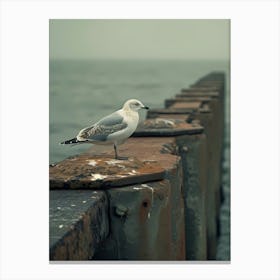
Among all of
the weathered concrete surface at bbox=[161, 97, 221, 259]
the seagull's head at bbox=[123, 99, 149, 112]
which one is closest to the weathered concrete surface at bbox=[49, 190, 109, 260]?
the seagull's head at bbox=[123, 99, 149, 112]

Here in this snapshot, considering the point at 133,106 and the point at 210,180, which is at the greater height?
the point at 133,106

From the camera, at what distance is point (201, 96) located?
871 cm

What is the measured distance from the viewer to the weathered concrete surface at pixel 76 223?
3.03 m

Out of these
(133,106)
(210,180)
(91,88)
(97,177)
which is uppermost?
(91,88)

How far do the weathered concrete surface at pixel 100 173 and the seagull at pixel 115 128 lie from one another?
0.23 meters

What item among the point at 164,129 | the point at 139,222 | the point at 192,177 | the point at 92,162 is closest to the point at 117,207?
the point at 139,222

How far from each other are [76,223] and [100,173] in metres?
0.50

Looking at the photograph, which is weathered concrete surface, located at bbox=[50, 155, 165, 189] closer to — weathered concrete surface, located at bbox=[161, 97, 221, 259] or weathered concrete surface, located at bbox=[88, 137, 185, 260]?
weathered concrete surface, located at bbox=[88, 137, 185, 260]

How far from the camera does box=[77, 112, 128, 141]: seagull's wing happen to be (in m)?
3.98

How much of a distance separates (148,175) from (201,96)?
5.25 m

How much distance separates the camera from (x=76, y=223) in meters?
3.09

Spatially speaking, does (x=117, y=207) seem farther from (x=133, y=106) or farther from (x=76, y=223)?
(x=133, y=106)
